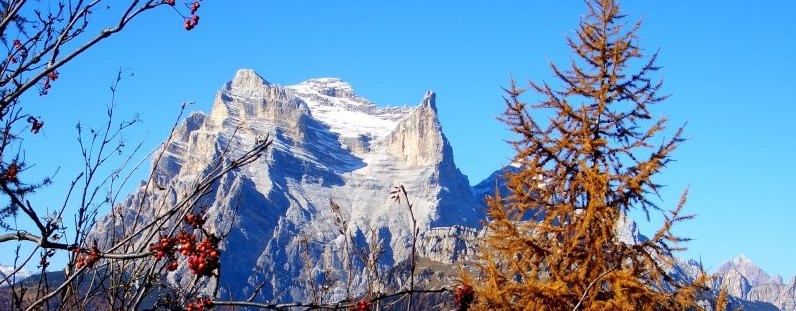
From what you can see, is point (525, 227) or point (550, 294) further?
point (525, 227)

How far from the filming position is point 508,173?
49.3 ft

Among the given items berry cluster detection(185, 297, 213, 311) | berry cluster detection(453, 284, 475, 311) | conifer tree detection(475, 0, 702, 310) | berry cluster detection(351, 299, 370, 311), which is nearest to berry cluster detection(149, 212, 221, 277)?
berry cluster detection(185, 297, 213, 311)

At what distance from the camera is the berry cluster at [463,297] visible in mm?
3578

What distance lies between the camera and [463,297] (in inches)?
142

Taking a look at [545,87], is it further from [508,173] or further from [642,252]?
[642,252]

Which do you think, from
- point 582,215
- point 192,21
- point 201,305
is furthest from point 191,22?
point 582,215

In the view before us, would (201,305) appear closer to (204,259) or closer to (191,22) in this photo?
(204,259)

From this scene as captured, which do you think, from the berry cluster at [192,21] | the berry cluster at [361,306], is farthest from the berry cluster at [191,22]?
the berry cluster at [361,306]

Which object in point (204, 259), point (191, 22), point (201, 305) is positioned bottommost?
point (201, 305)

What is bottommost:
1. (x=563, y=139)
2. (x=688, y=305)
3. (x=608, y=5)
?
(x=688, y=305)

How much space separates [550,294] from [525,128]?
3507 mm

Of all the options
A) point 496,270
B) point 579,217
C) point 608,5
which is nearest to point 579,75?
point 608,5

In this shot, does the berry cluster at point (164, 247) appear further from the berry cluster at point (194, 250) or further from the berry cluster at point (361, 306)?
the berry cluster at point (361, 306)

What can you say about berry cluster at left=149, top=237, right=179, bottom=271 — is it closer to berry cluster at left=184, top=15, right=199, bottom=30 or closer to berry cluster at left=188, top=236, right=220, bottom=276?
berry cluster at left=188, top=236, right=220, bottom=276
